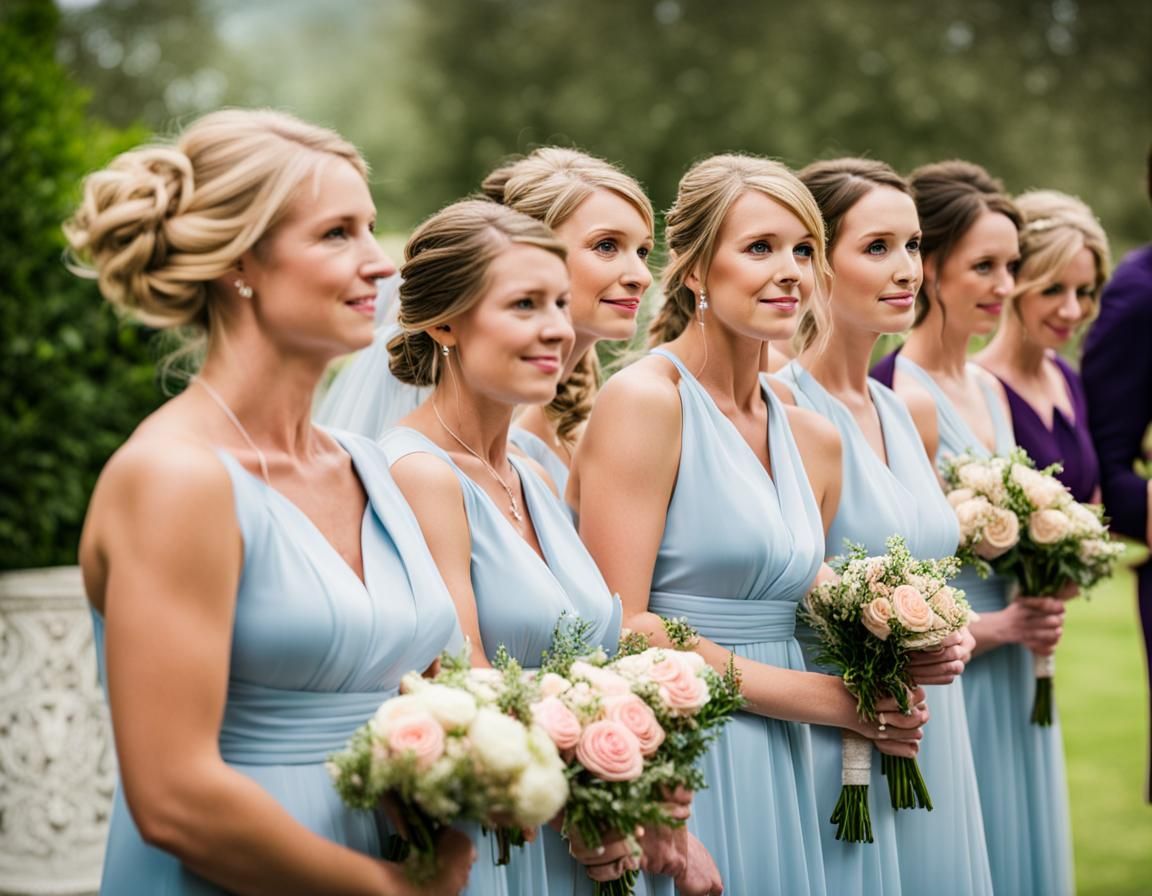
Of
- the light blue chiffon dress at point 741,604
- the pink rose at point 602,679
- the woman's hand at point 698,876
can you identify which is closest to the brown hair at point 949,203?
the light blue chiffon dress at point 741,604

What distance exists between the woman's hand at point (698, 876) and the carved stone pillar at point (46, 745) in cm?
383

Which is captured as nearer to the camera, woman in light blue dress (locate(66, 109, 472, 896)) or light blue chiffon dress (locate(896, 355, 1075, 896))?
woman in light blue dress (locate(66, 109, 472, 896))

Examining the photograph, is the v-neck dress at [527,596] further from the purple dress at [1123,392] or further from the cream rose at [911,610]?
the purple dress at [1123,392]

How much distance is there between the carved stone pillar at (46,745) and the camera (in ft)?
22.5

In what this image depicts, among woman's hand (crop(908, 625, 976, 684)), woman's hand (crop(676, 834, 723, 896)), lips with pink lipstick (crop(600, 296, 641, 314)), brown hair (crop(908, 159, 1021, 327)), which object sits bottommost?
woman's hand (crop(676, 834, 723, 896))

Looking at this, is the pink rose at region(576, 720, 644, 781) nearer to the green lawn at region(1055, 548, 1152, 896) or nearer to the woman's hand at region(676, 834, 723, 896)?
the woman's hand at region(676, 834, 723, 896)

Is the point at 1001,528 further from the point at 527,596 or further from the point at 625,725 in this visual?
the point at 625,725

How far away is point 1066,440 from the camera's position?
654 cm

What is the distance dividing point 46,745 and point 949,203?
480 centimetres

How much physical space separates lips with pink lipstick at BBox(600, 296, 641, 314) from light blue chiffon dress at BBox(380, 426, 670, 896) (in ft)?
3.05

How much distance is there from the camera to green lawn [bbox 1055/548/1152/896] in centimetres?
875

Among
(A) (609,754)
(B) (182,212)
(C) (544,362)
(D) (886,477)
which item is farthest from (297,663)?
(D) (886,477)

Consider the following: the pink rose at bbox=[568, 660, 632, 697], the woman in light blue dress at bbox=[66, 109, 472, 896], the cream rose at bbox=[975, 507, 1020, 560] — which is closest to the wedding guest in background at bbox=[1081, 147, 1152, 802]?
the cream rose at bbox=[975, 507, 1020, 560]

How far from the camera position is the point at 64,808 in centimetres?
688
